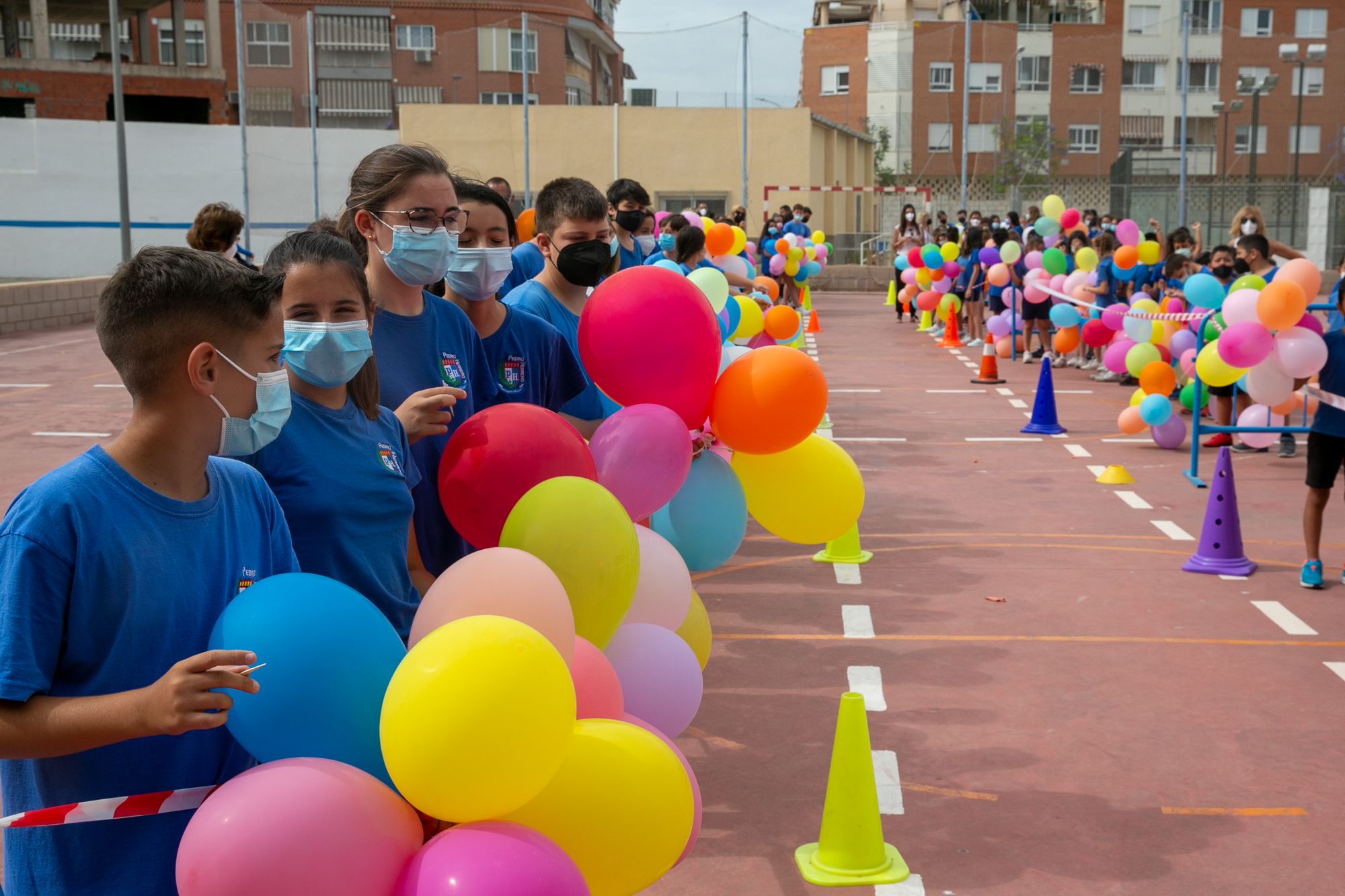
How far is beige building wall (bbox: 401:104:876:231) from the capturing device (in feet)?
121

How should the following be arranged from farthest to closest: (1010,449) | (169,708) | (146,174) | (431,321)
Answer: (146,174) → (1010,449) → (431,321) → (169,708)

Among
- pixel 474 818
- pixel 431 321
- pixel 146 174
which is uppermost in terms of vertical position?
pixel 146 174

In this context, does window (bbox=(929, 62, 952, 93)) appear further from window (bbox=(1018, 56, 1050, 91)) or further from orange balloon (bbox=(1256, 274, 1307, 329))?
orange balloon (bbox=(1256, 274, 1307, 329))

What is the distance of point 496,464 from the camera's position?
295 centimetres

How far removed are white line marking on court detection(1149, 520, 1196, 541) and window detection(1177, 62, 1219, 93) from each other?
48.4 meters

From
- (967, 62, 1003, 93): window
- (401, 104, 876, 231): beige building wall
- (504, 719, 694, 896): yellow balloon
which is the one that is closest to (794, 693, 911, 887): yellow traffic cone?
(504, 719, 694, 896): yellow balloon

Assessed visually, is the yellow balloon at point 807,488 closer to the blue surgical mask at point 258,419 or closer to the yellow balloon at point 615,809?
the yellow balloon at point 615,809

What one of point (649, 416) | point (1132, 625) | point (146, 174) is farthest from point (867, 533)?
point (146, 174)

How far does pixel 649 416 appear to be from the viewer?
3.62 metres

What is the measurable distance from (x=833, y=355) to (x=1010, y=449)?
7.99 m

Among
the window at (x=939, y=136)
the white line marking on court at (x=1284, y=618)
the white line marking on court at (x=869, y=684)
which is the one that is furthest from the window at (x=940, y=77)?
the white line marking on court at (x=869, y=684)

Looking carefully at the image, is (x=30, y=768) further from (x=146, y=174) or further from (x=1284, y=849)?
(x=146, y=174)

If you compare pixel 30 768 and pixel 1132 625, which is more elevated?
pixel 30 768

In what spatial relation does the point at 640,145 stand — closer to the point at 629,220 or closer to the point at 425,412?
the point at 629,220
